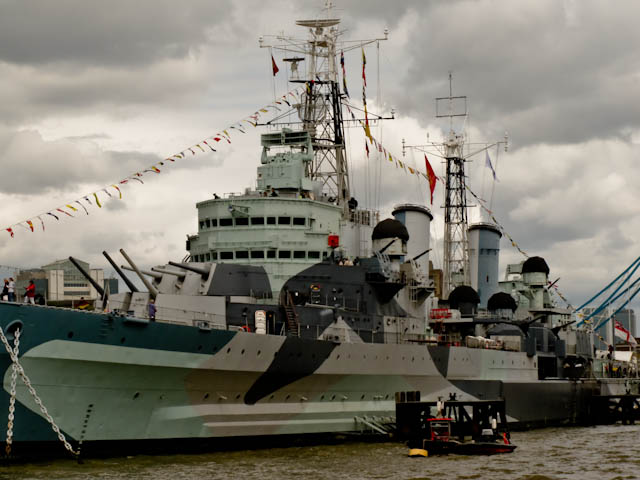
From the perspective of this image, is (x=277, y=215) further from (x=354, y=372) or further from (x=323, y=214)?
(x=354, y=372)

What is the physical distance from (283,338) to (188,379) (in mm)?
3048

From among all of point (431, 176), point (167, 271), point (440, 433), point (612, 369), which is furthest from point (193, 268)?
point (612, 369)

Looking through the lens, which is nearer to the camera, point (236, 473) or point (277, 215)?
point (236, 473)

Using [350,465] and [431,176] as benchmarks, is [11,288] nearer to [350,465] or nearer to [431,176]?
[350,465]

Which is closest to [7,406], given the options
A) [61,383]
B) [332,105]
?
[61,383]

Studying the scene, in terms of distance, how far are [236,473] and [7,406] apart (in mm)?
5292

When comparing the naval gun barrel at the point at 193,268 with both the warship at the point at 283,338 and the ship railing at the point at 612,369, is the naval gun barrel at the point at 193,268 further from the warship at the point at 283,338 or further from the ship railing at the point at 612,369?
the ship railing at the point at 612,369

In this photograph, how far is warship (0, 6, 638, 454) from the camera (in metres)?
20.2

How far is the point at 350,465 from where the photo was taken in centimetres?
2220

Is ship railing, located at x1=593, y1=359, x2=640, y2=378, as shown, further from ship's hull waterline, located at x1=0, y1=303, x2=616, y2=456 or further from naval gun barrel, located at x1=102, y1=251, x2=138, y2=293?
naval gun barrel, located at x1=102, y1=251, x2=138, y2=293

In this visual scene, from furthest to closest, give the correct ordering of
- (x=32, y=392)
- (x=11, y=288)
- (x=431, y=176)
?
(x=431, y=176) < (x=11, y=288) < (x=32, y=392)

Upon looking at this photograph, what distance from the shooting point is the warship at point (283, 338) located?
2023cm

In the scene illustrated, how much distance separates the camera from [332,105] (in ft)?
116

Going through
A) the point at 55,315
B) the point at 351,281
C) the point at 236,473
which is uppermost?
the point at 351,281
